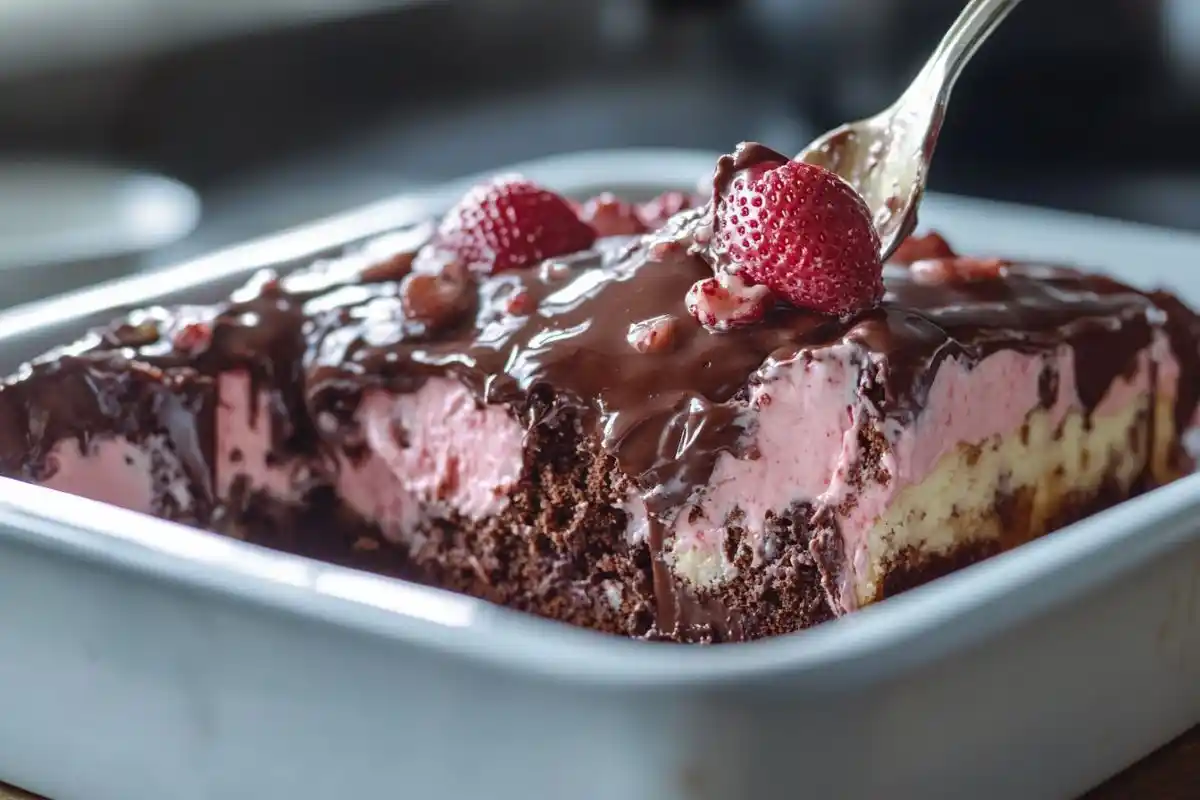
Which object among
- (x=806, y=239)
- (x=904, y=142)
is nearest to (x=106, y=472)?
(x=806, y=239)

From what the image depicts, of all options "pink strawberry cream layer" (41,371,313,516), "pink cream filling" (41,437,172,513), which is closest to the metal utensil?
"pink strawberry cream layer" (41,371,313,516)

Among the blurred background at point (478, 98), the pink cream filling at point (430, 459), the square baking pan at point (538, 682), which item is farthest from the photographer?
the blurred background at point (478, 98)

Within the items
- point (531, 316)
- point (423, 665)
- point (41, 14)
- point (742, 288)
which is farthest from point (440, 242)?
point (41, 14)

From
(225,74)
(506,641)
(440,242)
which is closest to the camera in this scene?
(506,641)

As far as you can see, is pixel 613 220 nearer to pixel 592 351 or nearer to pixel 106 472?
pixel 592 351

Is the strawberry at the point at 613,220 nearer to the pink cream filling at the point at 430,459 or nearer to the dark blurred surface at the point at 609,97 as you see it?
the pink cream filling at the point at 430,459

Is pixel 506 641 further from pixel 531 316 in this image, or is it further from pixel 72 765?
pixel 531 316

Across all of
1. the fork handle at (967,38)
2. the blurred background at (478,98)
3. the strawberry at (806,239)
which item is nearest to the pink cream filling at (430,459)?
the strawberry at (806,239)
